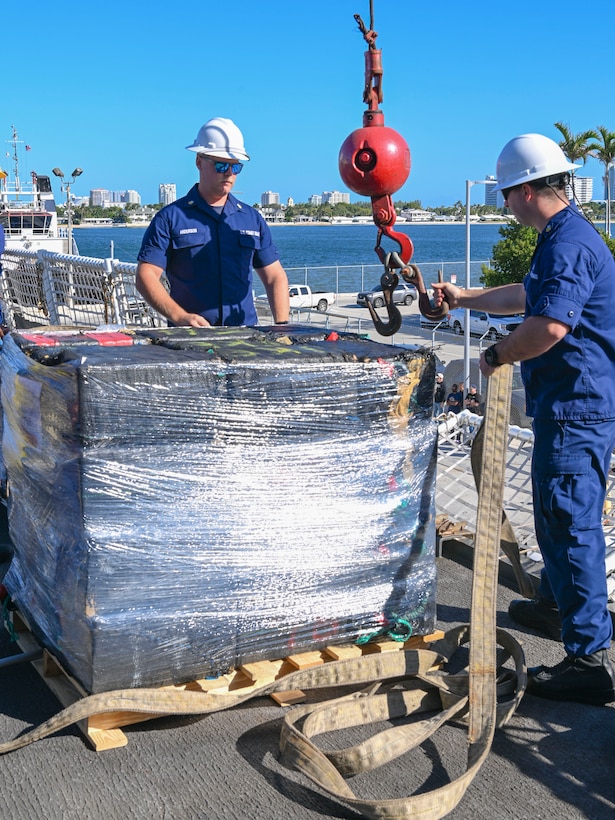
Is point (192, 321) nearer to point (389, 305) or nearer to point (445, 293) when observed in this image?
point (389, 305)

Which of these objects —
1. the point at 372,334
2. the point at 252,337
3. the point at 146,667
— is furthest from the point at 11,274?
the point at 372,334

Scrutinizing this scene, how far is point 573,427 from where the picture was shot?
3.48 metres

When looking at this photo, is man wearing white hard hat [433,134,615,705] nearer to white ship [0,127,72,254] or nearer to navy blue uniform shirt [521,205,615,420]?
navy blue uniform shirt [521,205,615,420]

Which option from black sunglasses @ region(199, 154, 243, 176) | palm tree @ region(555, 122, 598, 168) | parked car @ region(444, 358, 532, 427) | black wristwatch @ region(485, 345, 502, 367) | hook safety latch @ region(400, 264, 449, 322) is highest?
palm tree @ region(555, 122, 598, 168)

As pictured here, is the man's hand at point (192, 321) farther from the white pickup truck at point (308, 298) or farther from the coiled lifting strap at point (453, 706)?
the white pickup truck at point (308, 298)

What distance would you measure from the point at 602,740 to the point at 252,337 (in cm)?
212

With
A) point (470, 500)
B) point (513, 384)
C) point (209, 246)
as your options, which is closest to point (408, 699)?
point (470, 500)

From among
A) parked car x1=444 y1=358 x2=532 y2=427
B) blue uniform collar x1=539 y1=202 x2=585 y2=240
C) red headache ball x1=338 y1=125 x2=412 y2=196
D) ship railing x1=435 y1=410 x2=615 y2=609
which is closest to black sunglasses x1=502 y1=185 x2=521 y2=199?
blue uniform collar x1=539 y1=202 x2=585 y2=240

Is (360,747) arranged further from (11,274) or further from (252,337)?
(11,274)

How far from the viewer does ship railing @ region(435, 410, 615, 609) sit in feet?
16.2

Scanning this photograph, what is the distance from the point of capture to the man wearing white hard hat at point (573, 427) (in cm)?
346

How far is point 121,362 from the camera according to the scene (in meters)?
3.12

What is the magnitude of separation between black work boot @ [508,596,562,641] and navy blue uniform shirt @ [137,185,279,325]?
7.66ft

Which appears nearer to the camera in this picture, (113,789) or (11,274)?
(113,789)
